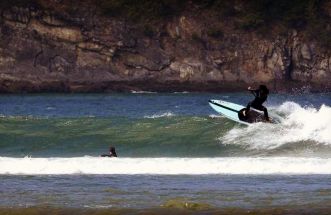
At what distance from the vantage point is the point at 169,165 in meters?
20.1

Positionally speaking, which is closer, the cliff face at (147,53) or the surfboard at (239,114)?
the surfboard at (239,114)

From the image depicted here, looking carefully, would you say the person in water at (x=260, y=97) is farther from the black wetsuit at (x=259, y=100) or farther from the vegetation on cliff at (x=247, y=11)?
the vegetation on cliff at (x=247, y=11)

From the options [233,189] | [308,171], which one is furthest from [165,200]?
[308,171]

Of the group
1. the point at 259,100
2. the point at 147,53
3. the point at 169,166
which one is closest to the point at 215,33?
the point at 147,53

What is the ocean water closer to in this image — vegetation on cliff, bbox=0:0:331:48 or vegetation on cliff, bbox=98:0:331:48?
vegetation on cliff, bbox=0:0:331:48

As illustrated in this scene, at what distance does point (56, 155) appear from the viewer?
84.4 feet

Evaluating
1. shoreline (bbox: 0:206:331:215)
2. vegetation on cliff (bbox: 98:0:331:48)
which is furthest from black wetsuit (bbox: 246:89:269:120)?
vegetation on cliff (bbox: 98:0:331:48)

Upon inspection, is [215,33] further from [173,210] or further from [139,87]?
[173,210]

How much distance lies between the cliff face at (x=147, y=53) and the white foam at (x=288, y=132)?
164 ft

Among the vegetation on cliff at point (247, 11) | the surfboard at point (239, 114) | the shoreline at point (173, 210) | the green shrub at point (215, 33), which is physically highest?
the shoreline at point (173, 210)

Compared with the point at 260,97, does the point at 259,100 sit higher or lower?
lower

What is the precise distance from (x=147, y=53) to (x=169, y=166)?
60655 mm

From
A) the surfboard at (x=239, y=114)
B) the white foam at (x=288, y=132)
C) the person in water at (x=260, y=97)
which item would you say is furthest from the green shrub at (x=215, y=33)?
the person in water at (x=260, y=97)

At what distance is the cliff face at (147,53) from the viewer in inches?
3081
